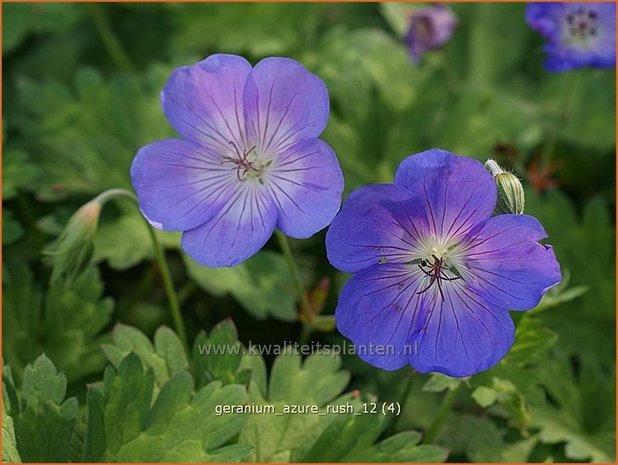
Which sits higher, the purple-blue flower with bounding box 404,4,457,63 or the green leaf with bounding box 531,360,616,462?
the purple-blue flower with bounding box 404,4,457,63

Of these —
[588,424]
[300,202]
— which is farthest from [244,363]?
[588,424]

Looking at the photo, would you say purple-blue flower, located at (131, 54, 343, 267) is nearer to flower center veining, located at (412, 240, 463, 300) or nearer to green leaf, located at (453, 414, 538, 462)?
flower center veining, located at (412, 240, 463, 300)

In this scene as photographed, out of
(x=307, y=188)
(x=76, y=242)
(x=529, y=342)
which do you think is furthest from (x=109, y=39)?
(x=529, y=342)

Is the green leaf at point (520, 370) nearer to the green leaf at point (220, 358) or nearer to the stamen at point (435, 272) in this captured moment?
the stamen at point (435, 272)

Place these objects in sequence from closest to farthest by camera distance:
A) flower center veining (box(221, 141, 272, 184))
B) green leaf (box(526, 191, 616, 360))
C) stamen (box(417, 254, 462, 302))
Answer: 1. stamen (box(417, 254, 462, 302))
2. flower center veining (box(221, 141, 272, 184))
3. green leaf (box(526, 191, 616, 360))

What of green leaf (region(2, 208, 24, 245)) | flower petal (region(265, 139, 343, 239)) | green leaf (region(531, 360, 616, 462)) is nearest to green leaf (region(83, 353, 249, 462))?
flower petal (region(265, 139, 343, 239))

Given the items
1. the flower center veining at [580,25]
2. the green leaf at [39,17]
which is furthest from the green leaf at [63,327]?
the flower center veining at [580,25]
